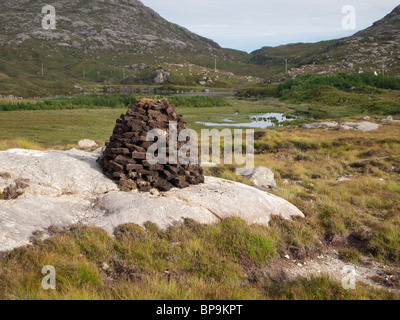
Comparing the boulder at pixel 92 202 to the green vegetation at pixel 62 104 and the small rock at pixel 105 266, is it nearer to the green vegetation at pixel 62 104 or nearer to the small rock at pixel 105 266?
the small rock at pixel 105 266

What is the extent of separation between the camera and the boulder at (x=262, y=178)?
627 inches

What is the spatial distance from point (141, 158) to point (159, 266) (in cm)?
486

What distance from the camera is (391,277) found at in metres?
8.24

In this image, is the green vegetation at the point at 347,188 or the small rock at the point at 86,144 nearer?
the green vegetation at the point at 347,188

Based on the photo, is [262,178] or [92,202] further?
[262,178]

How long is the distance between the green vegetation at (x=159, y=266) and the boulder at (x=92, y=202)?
0.55 meters

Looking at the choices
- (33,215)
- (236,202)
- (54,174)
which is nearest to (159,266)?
(33,215)

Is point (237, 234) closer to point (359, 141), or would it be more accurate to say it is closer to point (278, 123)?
point (359, 141)

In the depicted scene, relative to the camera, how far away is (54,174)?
35.7ft

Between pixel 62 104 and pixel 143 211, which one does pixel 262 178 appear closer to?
pixel 143 211

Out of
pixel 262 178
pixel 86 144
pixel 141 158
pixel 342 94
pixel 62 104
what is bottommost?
pixel 262 178

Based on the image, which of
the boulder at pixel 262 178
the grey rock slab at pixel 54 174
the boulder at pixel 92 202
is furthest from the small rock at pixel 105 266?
the boulder at pixel 262 178

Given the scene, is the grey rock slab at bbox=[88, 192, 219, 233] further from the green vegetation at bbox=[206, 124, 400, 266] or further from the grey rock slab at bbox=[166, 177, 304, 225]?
the green vegetation at bbox=[206, 124, 400, 266]
